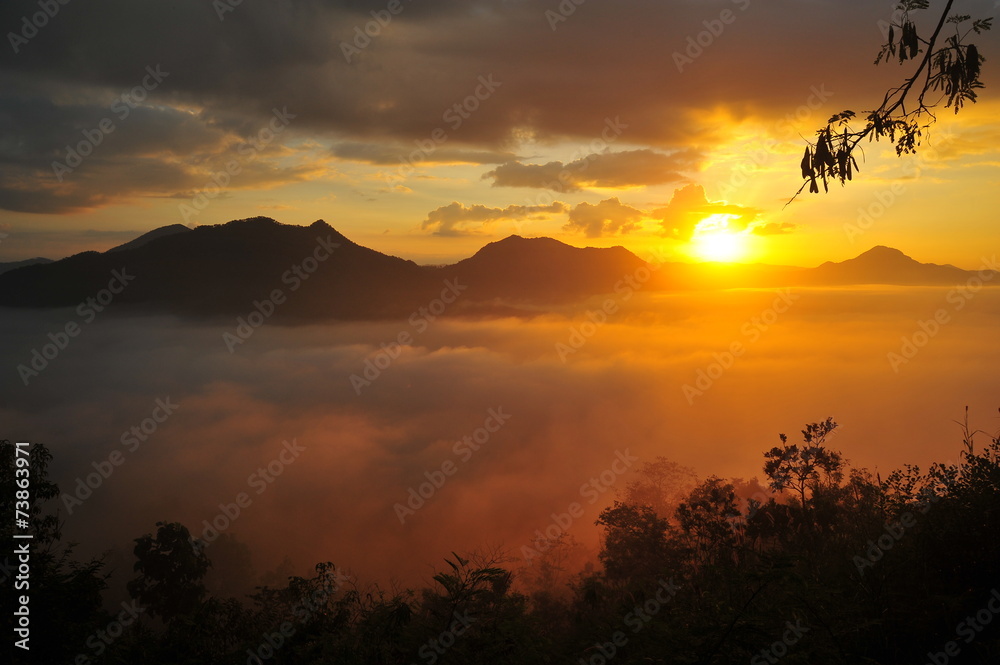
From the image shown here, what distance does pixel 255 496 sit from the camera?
152 metres

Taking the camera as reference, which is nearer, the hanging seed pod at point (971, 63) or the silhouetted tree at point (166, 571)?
the hanging seed pod at point (971, 63)

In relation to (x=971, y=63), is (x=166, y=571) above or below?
below

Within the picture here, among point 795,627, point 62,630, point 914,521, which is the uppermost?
point 914,521

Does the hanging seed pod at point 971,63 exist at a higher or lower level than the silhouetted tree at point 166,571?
higher

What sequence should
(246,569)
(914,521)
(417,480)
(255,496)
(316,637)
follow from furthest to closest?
(417,480)
(255,496)
(246,569)
(316,637)
(914,521)

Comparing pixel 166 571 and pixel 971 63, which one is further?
pixel 166 571

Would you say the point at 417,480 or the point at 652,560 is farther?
the point at 417,480

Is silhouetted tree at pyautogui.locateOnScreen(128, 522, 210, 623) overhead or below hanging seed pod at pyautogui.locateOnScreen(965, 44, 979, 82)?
below

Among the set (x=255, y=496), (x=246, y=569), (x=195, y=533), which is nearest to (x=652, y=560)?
(x=246, y=569)

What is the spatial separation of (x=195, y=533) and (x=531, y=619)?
13503 centimetres

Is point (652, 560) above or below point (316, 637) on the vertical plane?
below

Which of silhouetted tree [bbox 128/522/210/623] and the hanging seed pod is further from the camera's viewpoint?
silhouetted tree [bbox 128/522/210/623]

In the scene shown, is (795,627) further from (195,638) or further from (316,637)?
(195,638)

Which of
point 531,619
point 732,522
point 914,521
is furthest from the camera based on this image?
point 732,522
